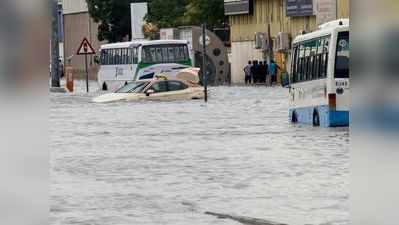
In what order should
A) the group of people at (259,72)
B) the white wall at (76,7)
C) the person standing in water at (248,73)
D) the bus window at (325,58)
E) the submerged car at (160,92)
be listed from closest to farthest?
the bus window at (325,58) < the submerged car at (160,92) < the group of people at (259,72) < the person standing in water at (248,73) < the white wall at (76,7)

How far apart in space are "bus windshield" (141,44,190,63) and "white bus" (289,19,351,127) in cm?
2599

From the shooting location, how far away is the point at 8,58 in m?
3.39

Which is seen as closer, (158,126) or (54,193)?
(54,193)

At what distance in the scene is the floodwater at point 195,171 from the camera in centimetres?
1247

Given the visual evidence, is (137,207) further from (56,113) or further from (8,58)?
(56,113)

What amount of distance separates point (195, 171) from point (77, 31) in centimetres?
10590

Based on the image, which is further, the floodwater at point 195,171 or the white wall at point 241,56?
the white wall at point 241,56

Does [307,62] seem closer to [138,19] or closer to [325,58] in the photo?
[325,58]

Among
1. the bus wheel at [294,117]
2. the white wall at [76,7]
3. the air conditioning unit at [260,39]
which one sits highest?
the white wall at [76,7]

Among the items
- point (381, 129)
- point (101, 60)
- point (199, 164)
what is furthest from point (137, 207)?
point (101, 60)

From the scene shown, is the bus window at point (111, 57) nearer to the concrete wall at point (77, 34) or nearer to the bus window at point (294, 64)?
the bus window at point (294, 64)

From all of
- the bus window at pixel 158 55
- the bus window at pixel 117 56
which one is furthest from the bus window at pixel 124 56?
the bus window at pixel 158 55

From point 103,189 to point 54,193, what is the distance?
33.7 inches

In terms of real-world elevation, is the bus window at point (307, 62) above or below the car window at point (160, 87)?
above
